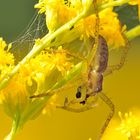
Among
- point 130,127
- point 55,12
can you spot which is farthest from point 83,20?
point 130,127

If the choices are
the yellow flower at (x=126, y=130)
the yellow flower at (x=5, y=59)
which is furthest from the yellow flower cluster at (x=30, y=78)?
the yellow flower at (x=126, y=130)

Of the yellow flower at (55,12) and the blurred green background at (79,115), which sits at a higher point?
the yellow flower at (55,12)

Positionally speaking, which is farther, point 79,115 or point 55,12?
point 79,115

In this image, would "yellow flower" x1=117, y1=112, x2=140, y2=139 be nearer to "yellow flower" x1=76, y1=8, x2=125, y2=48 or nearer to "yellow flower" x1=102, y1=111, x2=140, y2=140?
"yellow flower" x1=102, y1=111, x2=140, y2=140

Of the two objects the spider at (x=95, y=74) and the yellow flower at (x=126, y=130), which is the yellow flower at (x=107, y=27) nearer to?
the spider at (x=95, y=74)

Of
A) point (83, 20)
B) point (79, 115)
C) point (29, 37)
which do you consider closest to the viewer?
point (83, 20)

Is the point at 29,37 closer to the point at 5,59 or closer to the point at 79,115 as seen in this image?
the point at 5,59
